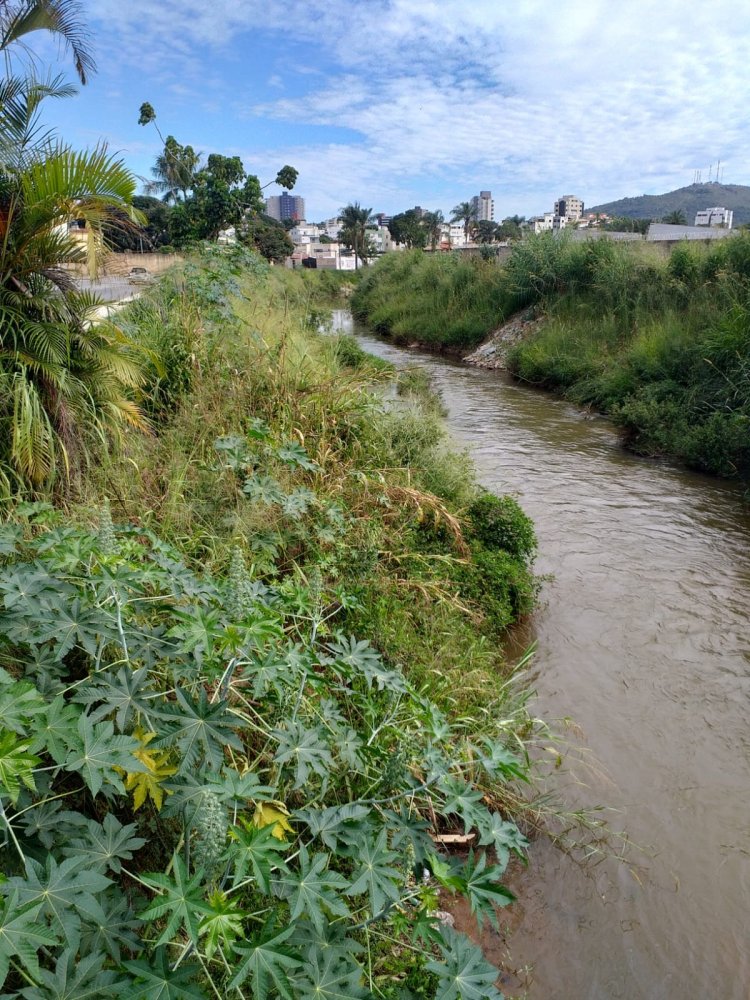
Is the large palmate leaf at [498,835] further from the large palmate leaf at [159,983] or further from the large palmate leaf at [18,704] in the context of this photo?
the large palmate leaf at [18,704]

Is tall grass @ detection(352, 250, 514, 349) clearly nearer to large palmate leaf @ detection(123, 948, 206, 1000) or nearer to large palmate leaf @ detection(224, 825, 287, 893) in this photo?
large palmate leaf @ detection(224, 825, 287, 893)

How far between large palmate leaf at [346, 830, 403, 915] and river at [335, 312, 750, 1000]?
108cm

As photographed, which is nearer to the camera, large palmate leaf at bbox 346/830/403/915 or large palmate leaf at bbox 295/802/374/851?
large palmate leaf at bbox 346/830/403/915

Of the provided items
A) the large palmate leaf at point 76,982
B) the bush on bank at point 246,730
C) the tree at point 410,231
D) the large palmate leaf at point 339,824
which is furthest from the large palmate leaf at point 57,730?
the tree at point 410,231

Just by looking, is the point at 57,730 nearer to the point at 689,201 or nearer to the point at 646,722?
the point at 646,722

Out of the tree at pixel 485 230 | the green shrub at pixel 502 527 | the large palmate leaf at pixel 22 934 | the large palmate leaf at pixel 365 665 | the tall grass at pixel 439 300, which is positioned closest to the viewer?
the large palmate leaf at pixel 22 934

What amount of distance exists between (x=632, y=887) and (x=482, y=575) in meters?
2.21

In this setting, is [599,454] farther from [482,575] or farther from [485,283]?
[485,283]

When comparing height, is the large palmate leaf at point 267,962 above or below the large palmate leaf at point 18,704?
below

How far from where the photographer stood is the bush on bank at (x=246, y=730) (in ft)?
5.16

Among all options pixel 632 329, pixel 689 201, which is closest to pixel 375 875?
pixel 632 329

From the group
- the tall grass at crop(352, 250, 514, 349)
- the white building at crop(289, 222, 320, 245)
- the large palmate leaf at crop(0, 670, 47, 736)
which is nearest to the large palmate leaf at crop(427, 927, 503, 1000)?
the large palmate leaf at crop(0, 670, 47, 736)

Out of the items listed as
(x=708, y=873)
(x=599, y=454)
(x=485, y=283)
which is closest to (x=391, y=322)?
(x=485, y=283)

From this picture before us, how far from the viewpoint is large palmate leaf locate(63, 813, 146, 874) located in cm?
168
